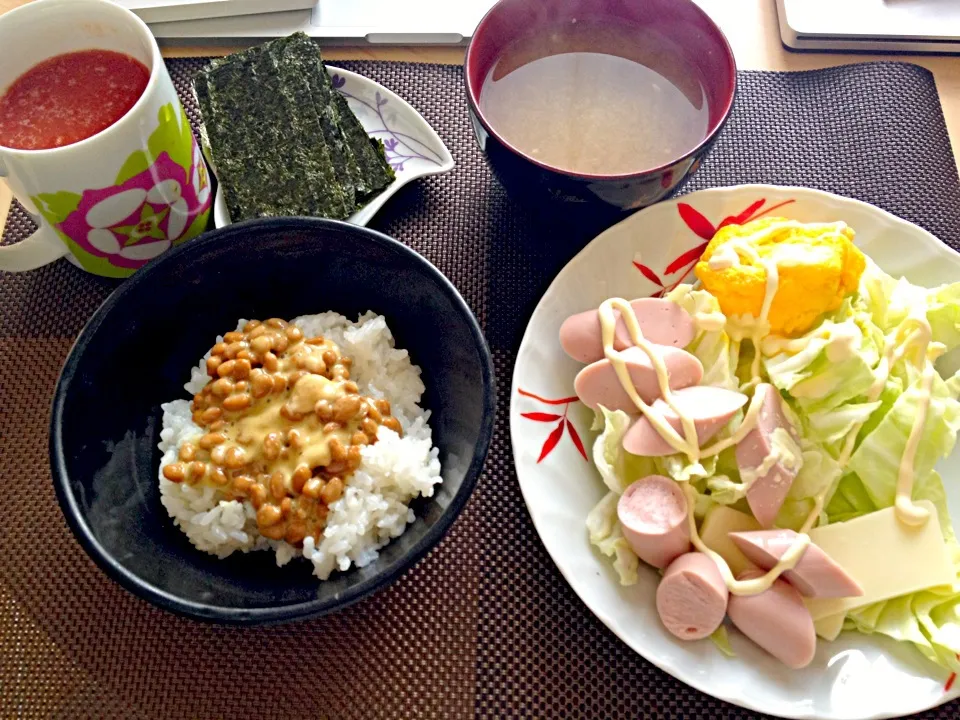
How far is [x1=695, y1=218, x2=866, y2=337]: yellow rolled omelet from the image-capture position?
46.0 inches

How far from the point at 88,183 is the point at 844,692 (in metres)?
1.26

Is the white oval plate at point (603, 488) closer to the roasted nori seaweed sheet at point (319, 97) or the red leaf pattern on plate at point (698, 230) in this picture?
the red leaf pattern on plate at point (698, 230)

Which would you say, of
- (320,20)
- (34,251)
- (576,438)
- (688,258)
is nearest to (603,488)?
(576,438)

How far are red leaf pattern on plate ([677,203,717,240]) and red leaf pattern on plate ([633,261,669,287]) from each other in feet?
0.33

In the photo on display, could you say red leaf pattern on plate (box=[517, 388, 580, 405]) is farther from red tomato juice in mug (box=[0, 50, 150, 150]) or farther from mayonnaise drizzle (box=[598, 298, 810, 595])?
red tomato juice in mug (box=[0, 50, 150, 150])

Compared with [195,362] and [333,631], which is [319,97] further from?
[333,631]

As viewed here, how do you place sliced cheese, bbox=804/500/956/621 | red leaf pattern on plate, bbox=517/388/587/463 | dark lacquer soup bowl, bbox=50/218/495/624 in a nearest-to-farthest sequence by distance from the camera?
dark lacquer soup bowl, bbox=50/218/495/624 < sliced cheese, bbox=804/500/956/621 < red leaf pattern on plate, bbox=517/388/587/463

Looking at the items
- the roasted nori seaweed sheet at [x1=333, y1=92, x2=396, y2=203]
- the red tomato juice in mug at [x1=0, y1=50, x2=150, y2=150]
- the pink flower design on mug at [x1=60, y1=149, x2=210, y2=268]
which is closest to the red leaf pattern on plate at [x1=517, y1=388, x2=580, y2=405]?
the roasted nori seaweed sheet at [x1=333, y1=92, x2=396, y2=203]

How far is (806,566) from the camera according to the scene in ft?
3.37

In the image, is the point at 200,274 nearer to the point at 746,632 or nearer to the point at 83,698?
the point at 83,698

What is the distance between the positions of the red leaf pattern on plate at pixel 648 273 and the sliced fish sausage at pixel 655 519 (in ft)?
1.18

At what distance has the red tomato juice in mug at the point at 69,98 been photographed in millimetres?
1113

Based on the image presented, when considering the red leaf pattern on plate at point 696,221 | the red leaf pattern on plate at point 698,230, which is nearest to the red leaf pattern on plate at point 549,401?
the red leaf pattern on plate at point 698,230

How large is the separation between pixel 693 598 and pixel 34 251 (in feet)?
3.73
